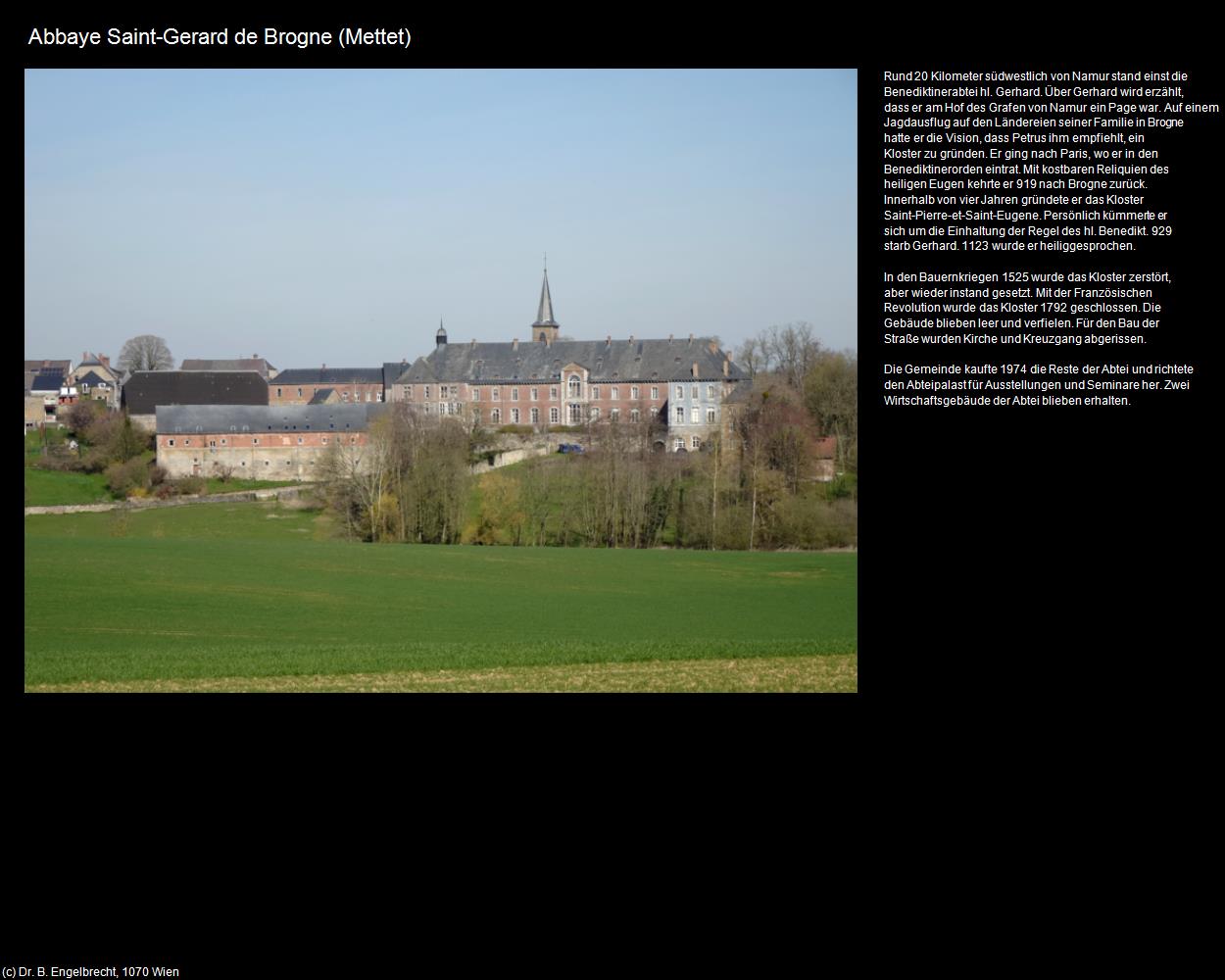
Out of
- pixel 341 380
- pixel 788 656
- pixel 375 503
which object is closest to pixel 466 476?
pixel 375 503

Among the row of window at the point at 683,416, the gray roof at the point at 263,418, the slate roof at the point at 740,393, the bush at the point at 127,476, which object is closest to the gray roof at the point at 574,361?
the row of window at the point at 683,416

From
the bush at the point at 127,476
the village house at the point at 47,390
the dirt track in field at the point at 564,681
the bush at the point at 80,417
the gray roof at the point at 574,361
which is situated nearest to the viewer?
the dirt track in field at the point at 564,681

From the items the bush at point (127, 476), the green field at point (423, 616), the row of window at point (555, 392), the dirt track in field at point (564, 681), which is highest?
the row of window at point (555, 392)

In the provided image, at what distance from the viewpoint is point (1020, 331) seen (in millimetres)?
8359

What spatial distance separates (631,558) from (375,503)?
12308 mm

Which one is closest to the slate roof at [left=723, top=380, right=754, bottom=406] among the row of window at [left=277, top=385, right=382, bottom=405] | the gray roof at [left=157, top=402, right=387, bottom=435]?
the gray roof at [left=157, top=402, right=387, bottom=435]

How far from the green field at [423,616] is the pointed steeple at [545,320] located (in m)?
56.8

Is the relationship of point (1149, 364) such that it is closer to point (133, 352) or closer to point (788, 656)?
point (788, 656)

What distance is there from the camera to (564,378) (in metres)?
85.4

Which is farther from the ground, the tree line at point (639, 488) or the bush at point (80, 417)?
the bush at point (80, 417)

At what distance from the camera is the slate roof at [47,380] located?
3477 inches

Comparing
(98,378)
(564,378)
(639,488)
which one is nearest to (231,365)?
(98,378)

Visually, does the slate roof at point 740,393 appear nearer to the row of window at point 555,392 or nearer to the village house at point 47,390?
the row of window at point 555,392

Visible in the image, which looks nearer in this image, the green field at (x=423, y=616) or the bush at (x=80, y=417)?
the green field at (x=423, y=616)
